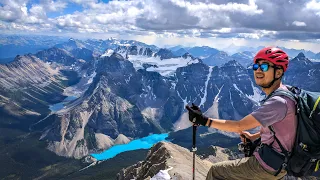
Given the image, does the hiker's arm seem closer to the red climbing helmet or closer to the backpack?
the backpack

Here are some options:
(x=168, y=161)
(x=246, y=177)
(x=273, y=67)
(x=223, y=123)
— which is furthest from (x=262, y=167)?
(x=168, y=161)

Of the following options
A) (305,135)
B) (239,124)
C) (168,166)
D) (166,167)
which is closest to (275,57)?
(239,124)

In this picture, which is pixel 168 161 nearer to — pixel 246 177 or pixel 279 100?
pixel 246 177

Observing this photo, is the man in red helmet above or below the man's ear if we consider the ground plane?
below

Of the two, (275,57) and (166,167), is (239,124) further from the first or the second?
(166,167)

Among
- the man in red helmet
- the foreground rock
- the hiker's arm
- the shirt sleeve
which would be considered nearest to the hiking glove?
the man in red helmet

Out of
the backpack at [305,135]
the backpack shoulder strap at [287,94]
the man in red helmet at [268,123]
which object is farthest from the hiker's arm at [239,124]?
the backpack shoulder strap at [287,94]

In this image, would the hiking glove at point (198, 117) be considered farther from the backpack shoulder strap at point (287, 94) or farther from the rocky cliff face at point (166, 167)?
the rocky cliff face at point (166, 167)

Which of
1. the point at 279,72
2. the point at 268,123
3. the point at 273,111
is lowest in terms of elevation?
the point at 268,123
